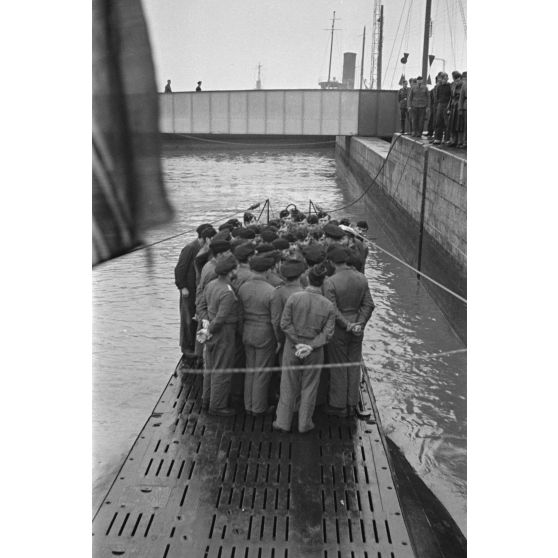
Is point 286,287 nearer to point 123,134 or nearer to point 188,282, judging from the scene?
point 188,282

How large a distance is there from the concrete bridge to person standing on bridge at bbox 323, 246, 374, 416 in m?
10.3

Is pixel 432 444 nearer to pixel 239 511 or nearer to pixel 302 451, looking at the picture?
pixel 302 451

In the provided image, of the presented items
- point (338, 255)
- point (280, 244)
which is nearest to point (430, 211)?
point (280, 244)

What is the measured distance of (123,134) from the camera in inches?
69.8

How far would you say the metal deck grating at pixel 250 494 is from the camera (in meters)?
4.29

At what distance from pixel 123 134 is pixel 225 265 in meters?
4.28

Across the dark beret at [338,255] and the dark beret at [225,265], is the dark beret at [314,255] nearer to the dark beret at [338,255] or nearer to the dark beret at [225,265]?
the dark beret at [338,255]

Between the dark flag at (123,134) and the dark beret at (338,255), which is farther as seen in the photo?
the dark beret at (338,255)

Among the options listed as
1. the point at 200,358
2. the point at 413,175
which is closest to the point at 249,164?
the point at 413,175

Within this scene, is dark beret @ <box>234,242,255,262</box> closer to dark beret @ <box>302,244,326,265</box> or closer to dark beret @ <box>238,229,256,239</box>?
dark beret @ <box>302,244,326,265</box>

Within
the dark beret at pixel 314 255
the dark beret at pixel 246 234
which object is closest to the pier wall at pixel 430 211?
the dark beret at pixel 246 234

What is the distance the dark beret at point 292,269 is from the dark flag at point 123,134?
405 cm

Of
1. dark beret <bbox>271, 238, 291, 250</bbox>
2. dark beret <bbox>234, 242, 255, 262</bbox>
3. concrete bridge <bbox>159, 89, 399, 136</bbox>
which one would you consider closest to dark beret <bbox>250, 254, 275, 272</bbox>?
dark beret <bbox>234, 242, 255, 262</bbox>

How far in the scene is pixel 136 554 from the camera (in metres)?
4.17
